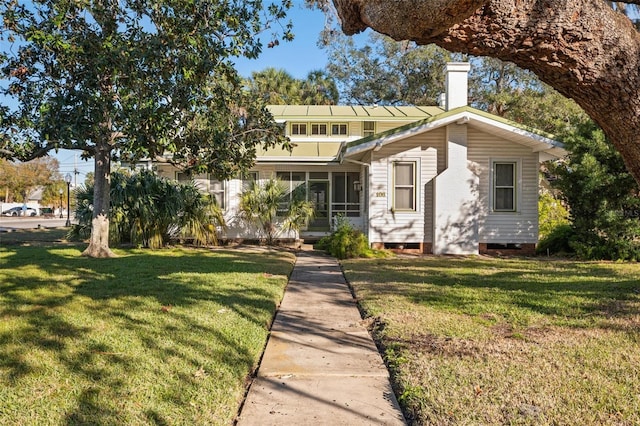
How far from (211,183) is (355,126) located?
650 cm

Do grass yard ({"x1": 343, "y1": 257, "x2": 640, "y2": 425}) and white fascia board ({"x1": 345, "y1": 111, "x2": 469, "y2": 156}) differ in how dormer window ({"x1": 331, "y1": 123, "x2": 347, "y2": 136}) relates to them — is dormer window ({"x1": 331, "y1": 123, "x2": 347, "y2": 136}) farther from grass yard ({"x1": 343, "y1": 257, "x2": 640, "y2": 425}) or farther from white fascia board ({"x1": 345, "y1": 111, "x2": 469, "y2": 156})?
grass yard ({"x1": 343, "y1": 257, "x2": 640, "y2": 425})

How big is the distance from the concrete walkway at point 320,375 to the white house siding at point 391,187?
7.61 meters

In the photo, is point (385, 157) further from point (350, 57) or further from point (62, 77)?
point (350, 57)

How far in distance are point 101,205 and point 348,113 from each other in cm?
1148

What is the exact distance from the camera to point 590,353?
15.1 feet

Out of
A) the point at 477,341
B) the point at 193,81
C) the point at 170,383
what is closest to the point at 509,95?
the point at 193,81

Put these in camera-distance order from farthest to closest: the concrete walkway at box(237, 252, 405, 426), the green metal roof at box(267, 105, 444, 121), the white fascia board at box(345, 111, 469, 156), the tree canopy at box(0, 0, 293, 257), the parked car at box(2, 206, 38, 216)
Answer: the parked car at box(2, 206, 38, 216)
the green metal roof at box(267, 105, 444, 121)
the white fascia board at box(345, 111, 469, 156)
the tree canopy at box(0, 0, 293, 257)
the concrete walkway at box(237, 252, 405, 426)

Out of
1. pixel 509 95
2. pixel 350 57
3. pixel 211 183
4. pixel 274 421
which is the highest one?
pixel 350 57

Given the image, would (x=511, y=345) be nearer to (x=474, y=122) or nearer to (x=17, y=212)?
(x=474, y=122)

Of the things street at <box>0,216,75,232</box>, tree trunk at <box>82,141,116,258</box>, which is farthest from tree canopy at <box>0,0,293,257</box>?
street at <box>0,216,75,232</box>

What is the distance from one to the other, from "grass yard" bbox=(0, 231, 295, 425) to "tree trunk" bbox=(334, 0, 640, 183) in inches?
111

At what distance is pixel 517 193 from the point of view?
14.4m

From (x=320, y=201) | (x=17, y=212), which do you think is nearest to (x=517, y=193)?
(x=320, y=201)

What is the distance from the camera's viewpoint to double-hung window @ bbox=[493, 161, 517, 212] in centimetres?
1445
